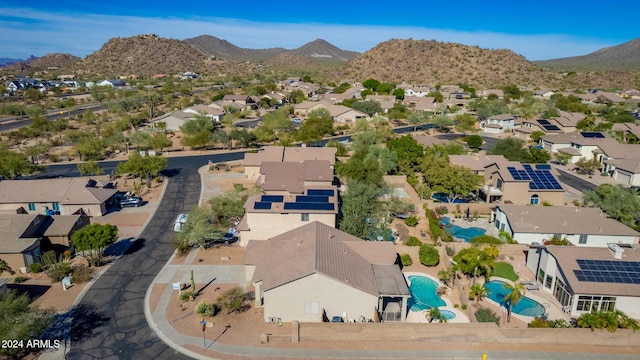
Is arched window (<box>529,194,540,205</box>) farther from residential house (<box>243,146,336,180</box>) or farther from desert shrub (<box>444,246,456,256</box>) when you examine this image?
residential house (<box>243,146,336,180</box>)

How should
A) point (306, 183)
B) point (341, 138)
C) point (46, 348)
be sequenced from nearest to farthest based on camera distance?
point (46, 348)
point (306, 183)
point (341, 138)

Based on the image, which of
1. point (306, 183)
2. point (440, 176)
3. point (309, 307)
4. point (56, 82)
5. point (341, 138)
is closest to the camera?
point (309, 307)

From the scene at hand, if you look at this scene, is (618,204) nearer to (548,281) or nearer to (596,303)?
(548,281)

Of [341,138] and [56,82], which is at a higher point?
[56,82]

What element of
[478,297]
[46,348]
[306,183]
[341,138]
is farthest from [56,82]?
[478,297]

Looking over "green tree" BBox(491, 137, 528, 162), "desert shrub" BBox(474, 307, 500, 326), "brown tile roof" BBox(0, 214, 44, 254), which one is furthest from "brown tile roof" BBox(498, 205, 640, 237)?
"brown tile roof" BBox(0, 214, 44, 254)

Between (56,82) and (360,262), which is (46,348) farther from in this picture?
(56,82)
